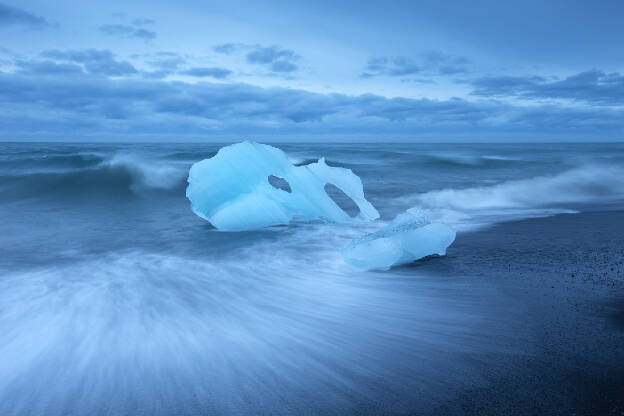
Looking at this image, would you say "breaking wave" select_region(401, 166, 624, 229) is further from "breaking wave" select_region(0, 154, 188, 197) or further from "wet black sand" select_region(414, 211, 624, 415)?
"breaking wave" select_region(0, 154, 188, 197)

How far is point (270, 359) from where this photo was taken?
255cm

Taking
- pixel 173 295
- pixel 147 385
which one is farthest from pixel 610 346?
pixel 173 295

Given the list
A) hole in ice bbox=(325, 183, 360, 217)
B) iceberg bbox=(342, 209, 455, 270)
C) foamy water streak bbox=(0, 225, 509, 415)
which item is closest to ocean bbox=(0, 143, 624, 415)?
foamy water streak bbox=(0, 225, 509, 415)

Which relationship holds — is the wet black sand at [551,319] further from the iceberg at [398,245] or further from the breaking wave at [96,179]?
the breaking wave at [96,179]

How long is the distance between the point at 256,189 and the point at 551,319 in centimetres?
400

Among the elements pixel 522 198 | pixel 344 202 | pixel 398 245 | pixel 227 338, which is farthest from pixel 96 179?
pixel 522 198

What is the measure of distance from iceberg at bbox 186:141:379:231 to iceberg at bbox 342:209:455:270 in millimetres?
1740

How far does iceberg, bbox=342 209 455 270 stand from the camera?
403cm

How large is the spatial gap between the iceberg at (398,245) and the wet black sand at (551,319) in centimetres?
13

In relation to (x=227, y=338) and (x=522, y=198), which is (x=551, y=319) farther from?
(x=522, y=198)

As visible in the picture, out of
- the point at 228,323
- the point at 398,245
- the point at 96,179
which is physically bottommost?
the point at 228,323

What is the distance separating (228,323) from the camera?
3.10 metres

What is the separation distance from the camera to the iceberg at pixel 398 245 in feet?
13.2

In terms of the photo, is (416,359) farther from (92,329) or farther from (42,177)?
(42,177)
